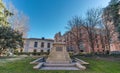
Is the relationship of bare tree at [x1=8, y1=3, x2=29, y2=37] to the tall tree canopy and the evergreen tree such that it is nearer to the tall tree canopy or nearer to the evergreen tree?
the evergreen tree

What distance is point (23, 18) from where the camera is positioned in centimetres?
3225

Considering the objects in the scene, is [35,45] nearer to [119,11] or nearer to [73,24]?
[73,24]

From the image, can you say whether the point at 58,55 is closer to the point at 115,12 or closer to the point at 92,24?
the point at 115,12

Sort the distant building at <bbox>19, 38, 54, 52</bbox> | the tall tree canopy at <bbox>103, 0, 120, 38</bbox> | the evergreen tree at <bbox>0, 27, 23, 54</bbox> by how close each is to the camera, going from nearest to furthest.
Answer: the tall tree canopy at <bbox>103, 0, 120, 38</bbox> → the evergreen tree at <bbox>0, 27, 23, 54</bbox> → the distant building at <bbox>19, 38, 54, 52</bbox>

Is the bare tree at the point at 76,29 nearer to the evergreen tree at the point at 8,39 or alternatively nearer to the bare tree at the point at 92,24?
the bare tree at the point at 92,24

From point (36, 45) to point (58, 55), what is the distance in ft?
112

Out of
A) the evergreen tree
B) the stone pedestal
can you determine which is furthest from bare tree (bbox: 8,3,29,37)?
the stone pedestal

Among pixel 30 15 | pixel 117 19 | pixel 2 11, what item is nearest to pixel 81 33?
pixel 30 15

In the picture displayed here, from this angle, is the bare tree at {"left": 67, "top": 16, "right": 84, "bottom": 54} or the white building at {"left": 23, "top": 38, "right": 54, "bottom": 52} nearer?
the bare tree at {"left": 67, "top": 16, "right": 84, "bottom": 54}

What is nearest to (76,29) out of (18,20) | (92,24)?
(92,24)

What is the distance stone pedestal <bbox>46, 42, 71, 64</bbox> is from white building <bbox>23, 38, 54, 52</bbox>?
109 feet

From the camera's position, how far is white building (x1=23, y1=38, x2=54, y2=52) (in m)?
47.4

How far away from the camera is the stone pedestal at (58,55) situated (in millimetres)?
15031

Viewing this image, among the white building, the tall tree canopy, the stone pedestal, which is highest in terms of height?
the tall tree canopy
